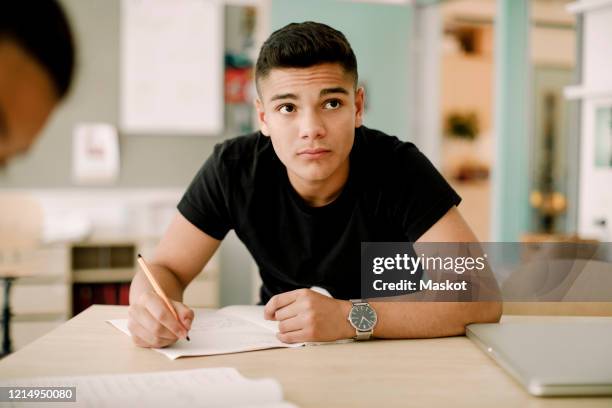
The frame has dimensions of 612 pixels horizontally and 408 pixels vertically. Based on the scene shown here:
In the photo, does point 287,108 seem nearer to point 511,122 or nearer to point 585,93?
point 585,93

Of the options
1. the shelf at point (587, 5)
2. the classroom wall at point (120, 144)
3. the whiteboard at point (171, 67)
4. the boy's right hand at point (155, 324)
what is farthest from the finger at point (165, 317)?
the whiteboard at point (171, 67)

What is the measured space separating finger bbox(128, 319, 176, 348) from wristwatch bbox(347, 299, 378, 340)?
0.29 m

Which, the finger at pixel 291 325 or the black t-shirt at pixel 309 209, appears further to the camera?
the black t-shirt at pixel 309 209

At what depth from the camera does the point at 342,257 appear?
1.38 meters

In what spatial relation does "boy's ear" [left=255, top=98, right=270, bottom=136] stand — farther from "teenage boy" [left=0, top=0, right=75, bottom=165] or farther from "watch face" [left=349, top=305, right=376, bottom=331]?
"teenage boy" [left=0, top=0, right=75, bottom=165]

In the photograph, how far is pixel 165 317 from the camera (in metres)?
0.94

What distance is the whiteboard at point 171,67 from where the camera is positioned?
3.90 m

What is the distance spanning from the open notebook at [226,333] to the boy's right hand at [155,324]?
18 millimetres

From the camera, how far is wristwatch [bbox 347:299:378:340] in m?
1.01

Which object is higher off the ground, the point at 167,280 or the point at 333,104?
the point at 333,104

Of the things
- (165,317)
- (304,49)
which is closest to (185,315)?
(165,317)

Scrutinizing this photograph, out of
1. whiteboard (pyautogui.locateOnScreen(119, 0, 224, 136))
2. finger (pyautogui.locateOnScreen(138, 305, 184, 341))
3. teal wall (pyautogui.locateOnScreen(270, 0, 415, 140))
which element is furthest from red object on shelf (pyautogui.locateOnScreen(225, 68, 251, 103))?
finger (pyautogui.locateOnScreen(138, 305, 184, 341))

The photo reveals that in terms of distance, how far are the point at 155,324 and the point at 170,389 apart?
220 mm

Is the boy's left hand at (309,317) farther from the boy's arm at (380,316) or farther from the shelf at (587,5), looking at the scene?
the shelf at (587,5)
